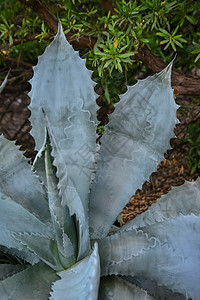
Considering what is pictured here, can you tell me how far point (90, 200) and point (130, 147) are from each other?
159mm

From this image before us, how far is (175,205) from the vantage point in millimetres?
926

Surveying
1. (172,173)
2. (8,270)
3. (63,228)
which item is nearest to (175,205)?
(63,228)

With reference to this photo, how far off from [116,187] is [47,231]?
191mm

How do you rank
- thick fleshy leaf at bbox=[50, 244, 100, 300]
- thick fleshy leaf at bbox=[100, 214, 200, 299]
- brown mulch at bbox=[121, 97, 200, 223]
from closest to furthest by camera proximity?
thick fleshy leaf at bbox=[50, 244, 100, 300], thick fleshy leaf at bbox=[100, 214, 200, 299], brown mulch at bbox=[121, 97, 200, 223]

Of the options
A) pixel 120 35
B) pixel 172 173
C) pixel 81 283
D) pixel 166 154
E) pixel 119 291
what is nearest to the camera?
pixel 81 283

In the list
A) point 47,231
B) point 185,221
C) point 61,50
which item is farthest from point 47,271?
point 61,50

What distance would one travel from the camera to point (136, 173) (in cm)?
91

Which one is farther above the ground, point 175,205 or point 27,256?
point 27,256

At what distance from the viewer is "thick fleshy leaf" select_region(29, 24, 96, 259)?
86 cm

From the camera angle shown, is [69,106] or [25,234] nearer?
[25,234]

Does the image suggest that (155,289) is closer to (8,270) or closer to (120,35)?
(8,270)

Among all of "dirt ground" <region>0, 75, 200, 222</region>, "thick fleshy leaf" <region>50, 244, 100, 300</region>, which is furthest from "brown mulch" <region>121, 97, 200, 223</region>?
"thick fleshy leaf" <region>50, 244, 100, 300</region>

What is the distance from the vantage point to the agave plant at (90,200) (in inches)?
28.5

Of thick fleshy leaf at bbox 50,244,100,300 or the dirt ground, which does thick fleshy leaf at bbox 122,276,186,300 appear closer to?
thick fleshy leaf at bbox 50,244,100,300
